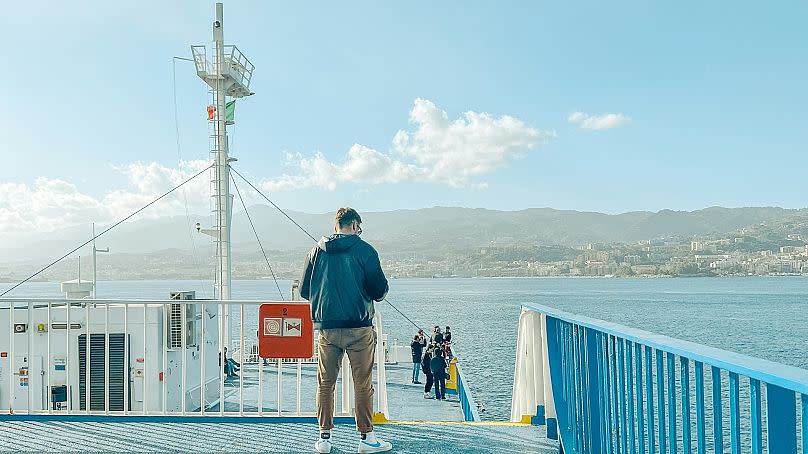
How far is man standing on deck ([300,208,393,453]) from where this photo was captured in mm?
5094

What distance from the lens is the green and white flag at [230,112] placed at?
22.5 meters

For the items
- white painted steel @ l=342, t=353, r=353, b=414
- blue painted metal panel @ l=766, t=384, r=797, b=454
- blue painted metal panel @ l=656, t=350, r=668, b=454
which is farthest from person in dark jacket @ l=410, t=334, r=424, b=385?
blue painted metal panel @ l=766, t=384, r=797, b=454

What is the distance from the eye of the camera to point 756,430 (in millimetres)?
2059

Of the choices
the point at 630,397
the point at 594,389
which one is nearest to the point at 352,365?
the point at 594,389

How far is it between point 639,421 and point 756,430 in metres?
1.19

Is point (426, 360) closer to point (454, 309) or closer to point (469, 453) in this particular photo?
point (469, 453)

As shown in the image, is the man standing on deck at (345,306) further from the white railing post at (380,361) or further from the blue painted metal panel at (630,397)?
the blue painted metal panel at (630,397)

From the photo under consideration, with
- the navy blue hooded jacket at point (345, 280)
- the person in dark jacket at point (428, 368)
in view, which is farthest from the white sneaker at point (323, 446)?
the person in dark jacket at point (428, 368)

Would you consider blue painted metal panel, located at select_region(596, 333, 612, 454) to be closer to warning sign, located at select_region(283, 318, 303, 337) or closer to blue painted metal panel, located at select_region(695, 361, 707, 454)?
blue painted metal panel, located at select_region(695, 361, 707, 454)

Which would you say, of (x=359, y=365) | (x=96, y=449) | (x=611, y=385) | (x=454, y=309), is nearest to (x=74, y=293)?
(x=96, y=449)

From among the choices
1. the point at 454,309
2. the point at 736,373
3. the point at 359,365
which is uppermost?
the point at 736,373

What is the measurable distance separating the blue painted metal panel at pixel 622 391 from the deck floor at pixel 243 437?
5.93ft

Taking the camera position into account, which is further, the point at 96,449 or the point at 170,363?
the point at 170,363

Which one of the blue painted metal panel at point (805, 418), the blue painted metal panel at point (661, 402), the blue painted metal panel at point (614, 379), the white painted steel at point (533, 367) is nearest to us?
the blue painted metal panel at point (805, 418)
